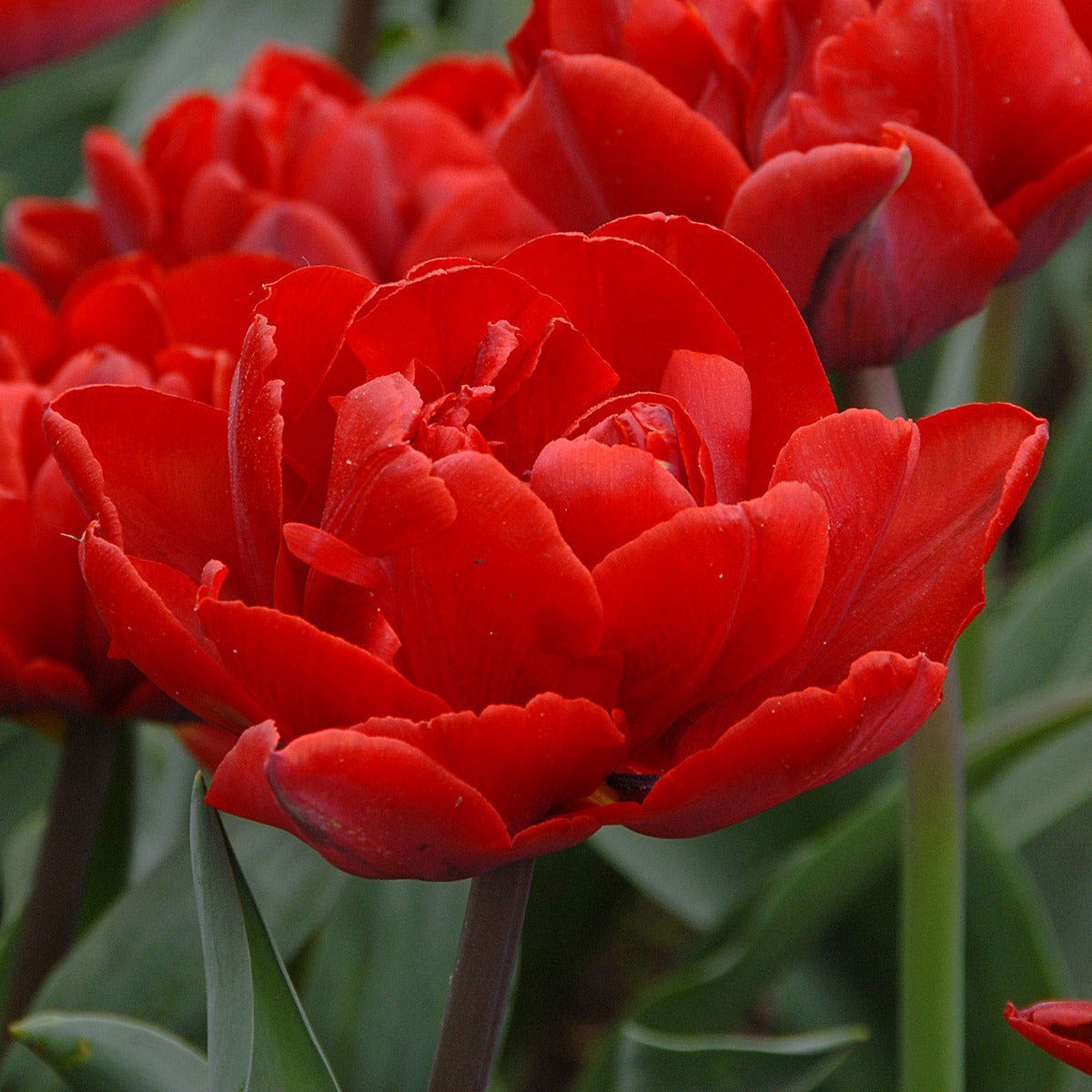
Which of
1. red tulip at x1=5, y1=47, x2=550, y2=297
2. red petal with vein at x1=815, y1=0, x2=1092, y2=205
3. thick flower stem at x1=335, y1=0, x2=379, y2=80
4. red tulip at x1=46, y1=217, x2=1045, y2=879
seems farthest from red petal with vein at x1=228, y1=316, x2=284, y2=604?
thick flower stem at x1=335, y1=0, x2=379, y2=80

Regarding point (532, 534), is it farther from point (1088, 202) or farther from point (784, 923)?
point (784, 923)

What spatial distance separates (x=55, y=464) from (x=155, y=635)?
0.64 feet

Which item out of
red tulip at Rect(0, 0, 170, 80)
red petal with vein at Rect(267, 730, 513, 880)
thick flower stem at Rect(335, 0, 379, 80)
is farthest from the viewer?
thick flower stem at Rect(335, 0, 379, 80)

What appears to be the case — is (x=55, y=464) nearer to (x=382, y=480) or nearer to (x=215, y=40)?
(x=382, y=480)

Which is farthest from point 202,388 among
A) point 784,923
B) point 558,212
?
point 784,923

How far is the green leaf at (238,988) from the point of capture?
333 millimetres

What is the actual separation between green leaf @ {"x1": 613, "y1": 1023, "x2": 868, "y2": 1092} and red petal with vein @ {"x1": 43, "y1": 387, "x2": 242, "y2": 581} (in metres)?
0.30

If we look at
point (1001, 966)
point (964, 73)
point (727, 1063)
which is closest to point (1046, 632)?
point (1001, 966)

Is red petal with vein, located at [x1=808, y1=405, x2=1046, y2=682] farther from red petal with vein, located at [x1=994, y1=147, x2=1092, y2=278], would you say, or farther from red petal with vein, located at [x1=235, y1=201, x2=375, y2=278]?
red petal with vein, located at [x1=235, y1=201, x2=375, y2=278]

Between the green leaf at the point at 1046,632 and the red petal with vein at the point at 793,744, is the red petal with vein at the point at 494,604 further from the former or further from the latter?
the green leaf at the point at 1046,632

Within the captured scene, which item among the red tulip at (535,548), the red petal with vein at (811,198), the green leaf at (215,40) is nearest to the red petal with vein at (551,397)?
the red tulip at (535,548)

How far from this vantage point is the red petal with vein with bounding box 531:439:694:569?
0.29 metres

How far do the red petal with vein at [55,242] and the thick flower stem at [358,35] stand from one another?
390 mm

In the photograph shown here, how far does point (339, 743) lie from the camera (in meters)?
0.26
